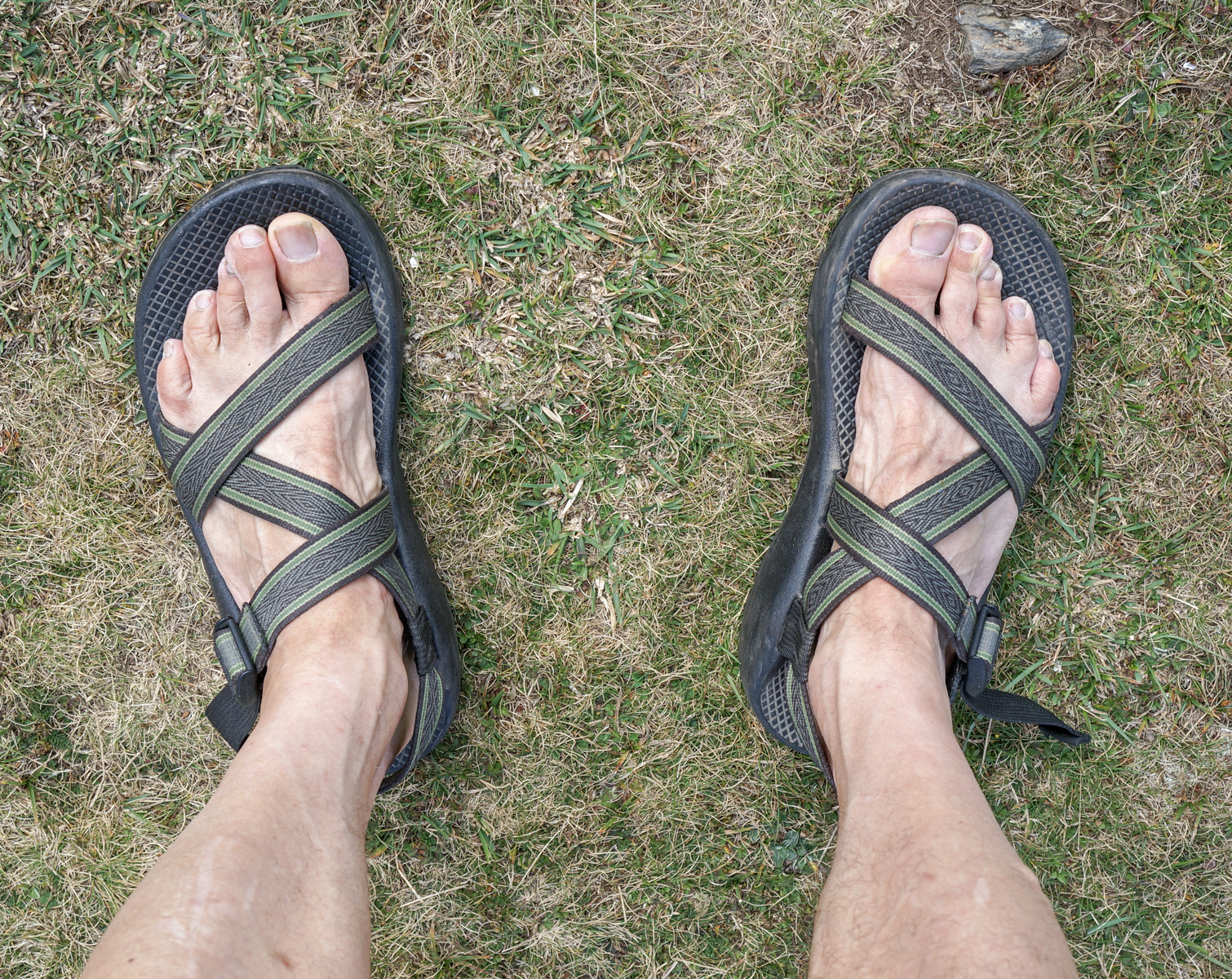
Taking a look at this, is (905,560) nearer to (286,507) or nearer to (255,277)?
(286,507)

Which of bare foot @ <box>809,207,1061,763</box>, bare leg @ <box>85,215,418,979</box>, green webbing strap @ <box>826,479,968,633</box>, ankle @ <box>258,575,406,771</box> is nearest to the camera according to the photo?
bare leg @ <box>85,215,418,979</box>

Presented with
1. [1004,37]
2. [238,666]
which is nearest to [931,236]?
[1004,37]

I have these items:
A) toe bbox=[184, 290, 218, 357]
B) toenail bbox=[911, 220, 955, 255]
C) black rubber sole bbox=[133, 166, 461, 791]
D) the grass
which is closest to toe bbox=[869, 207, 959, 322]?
toenail bbox=[911, 220, 955, 255]

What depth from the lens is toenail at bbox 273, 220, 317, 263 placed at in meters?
1.80

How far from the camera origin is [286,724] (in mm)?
1516

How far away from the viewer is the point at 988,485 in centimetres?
185

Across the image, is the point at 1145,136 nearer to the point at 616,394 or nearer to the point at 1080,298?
the point at 1080,298

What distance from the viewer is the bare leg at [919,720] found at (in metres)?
1.17

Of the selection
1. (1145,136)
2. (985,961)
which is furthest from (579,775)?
(1145,136)

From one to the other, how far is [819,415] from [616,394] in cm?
48

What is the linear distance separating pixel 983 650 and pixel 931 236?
923 millimetres

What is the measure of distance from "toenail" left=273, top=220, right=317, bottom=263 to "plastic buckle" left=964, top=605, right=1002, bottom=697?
169cm

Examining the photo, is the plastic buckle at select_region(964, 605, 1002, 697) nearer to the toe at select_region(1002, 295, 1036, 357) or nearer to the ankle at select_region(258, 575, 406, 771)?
the toe at select_region(1002, 295, 1036, 357)

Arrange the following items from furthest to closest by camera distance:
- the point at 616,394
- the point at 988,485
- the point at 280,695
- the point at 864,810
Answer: the point at 616,394 → the point at 988,485 → the point at 280,695 → the point at 864,810
